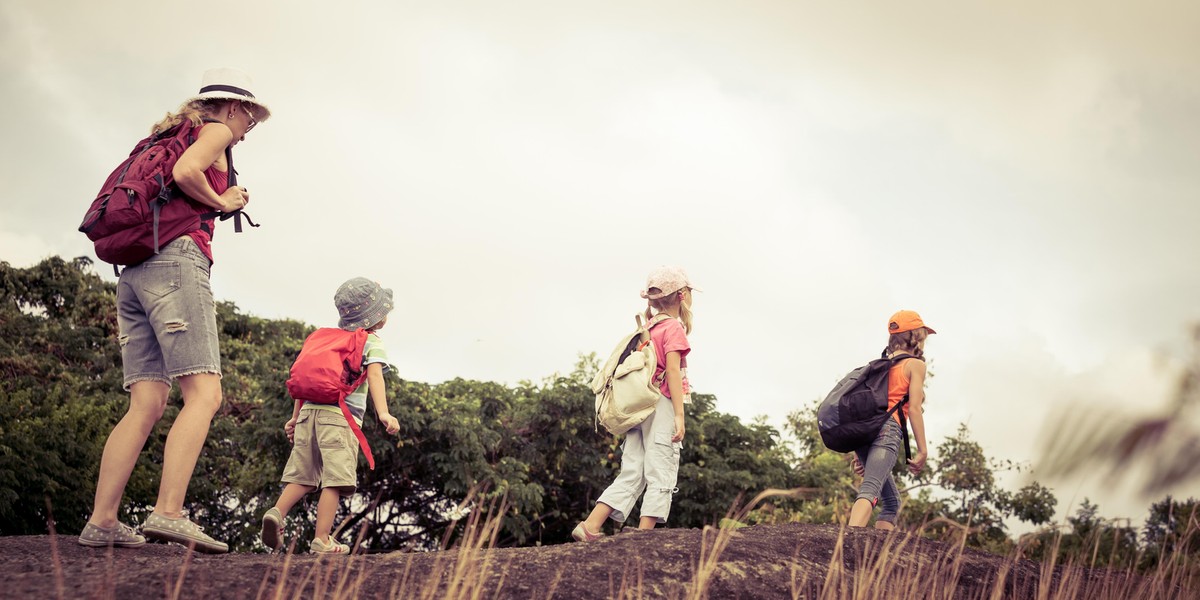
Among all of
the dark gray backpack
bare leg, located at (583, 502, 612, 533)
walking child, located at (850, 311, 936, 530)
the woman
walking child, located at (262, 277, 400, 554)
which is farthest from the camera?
the dark gray backpack

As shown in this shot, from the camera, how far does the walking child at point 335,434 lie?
6281mm

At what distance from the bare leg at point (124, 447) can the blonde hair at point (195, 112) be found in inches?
50.4

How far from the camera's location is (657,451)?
20.8 feet

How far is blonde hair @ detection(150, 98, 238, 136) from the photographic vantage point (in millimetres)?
5047

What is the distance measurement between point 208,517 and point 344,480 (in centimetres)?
614

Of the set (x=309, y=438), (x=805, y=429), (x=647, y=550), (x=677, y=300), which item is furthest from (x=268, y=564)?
(x=805, y=429)

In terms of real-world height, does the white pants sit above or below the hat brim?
below

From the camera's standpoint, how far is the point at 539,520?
11.8 metres

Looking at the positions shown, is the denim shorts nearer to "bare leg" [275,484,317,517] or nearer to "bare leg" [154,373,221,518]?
"bare leg" [154,373,221,518]

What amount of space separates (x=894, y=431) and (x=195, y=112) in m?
4.67

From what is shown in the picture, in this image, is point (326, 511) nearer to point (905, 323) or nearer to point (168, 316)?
point (168, 316)

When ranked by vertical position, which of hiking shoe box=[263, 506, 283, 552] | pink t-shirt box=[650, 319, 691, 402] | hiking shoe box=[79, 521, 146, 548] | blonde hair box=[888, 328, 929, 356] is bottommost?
hiking shoe box=[79, 521, 146, 548]

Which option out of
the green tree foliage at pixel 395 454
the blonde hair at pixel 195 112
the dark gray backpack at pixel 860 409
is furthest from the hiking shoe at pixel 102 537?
the dark gray backpack at pixel 860 409

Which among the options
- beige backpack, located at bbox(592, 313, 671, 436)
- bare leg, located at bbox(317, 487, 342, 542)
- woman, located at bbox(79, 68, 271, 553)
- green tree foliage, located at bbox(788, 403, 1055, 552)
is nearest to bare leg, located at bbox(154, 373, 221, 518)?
woman, located at bbox(79, 68, 271, 553)
